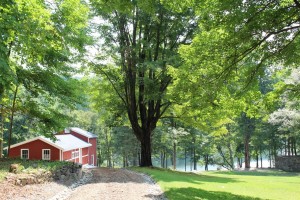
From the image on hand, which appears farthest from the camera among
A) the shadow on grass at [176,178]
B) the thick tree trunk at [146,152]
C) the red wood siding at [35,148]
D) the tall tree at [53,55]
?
the red wood siding at [35,148]

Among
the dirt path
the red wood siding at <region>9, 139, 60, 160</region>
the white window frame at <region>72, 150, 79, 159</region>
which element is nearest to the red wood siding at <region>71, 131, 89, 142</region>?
the white window frame at <region>72, 150, 79, 159</region>

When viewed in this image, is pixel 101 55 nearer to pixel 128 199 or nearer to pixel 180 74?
pixel 180 74

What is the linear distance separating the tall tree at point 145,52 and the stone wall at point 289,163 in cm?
2418

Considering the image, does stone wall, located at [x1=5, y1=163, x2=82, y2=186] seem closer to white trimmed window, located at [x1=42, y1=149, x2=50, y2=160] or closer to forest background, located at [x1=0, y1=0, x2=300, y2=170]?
forest background, located at [x1=0, y1=0, x2=300, y2=170]

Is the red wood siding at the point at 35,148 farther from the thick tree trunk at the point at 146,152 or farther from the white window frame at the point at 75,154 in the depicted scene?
the thick tree trunk at the point at 146,152

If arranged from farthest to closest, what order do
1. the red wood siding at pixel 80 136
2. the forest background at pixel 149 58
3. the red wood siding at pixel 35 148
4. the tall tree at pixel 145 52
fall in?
the red wood siding at pixel 80 136, the red wood siding at pixel 35 148, the tall tree at pixel 145 52, the forest background at pixel 149 58

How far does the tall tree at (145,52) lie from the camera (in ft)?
66.0

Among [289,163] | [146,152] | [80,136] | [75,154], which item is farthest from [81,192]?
[289,163]

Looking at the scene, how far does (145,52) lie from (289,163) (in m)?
28.4

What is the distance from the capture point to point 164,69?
A: 20.0 m

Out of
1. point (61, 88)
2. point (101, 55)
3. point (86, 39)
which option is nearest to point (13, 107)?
point (61, 88)

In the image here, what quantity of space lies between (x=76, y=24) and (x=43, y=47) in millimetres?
3390

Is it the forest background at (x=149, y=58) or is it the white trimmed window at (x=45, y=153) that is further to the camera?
the white trimmed window at (x=45, y=153)

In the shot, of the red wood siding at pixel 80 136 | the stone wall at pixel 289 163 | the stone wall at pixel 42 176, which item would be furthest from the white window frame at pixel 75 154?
the stone wall at pixel 289 163
